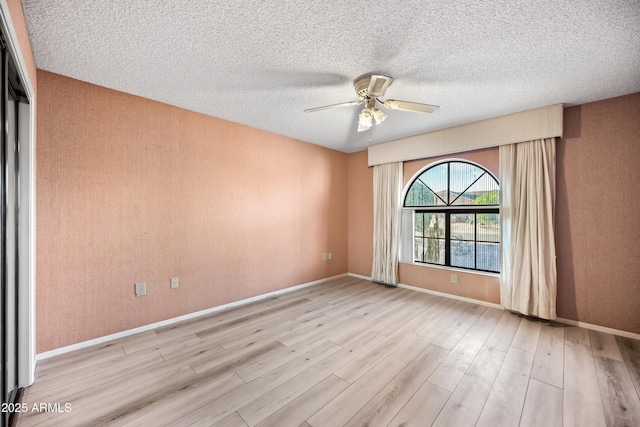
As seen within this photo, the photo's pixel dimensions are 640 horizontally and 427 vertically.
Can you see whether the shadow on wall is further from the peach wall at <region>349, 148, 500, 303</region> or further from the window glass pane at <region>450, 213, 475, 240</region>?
the window glass pane at <region>450, 213, 475, 240</region>

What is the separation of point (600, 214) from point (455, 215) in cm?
152

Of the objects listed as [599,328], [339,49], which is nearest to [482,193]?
[599,328]

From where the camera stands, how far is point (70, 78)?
2.34 metres

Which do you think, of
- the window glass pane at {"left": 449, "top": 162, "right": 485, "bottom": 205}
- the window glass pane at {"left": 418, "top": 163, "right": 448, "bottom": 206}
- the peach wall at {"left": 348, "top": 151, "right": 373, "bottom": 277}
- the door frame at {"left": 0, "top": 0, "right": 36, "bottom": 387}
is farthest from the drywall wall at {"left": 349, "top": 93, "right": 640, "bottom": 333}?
the door frame at {"left": 0, "top": 0, "right": 36, "bottom": 387}

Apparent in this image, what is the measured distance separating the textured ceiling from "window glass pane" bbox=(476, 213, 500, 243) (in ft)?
5.08

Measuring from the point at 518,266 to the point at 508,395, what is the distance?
6.29 ft

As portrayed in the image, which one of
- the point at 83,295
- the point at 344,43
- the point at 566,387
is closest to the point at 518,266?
the point at 566,387

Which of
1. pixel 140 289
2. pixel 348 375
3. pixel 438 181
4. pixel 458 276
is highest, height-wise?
pixel 438 181

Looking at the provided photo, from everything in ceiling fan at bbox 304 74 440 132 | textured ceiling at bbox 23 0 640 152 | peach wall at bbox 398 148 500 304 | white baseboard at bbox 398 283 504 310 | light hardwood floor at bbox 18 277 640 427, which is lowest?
light hardwood floor at bbox 18 277 640 427

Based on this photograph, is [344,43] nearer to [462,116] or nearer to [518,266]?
[462,116]

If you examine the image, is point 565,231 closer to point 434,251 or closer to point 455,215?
point 455,215

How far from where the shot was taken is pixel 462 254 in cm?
391

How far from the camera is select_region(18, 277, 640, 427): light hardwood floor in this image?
159cm

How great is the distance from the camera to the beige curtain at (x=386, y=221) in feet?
14.4
